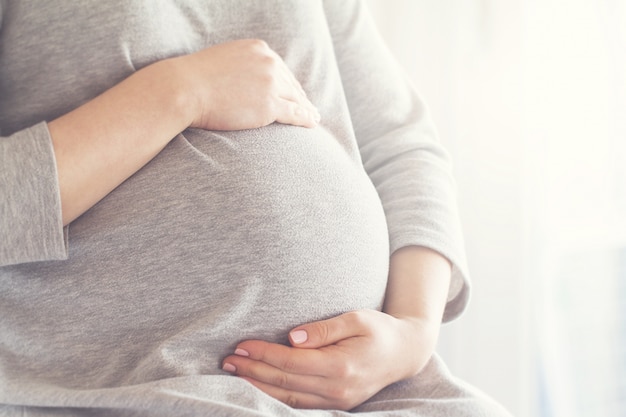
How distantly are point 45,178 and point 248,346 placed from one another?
272 mm

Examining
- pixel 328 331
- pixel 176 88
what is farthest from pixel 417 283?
pixel 176 88

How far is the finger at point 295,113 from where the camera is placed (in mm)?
864

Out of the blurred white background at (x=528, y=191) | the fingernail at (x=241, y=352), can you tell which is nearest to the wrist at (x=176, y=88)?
the fingernail at (x=241, y=352)

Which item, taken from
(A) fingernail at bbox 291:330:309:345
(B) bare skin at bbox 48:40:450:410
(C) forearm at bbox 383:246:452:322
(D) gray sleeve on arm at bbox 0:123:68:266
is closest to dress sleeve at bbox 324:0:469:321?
(C) forearm at bbox 383:246:452:322

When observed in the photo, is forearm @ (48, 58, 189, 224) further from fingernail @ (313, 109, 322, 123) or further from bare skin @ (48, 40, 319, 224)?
fingernail @ (313, 109, 322, 123)

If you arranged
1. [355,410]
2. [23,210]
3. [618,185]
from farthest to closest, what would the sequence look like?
[618,185] → [355,410] → [23,210]

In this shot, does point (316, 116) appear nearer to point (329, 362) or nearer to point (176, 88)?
point (176, 88)

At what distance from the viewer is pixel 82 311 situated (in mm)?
728

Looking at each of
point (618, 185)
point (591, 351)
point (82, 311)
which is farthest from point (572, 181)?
point (82, 311)

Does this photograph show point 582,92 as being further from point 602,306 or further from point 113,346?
point 113,346

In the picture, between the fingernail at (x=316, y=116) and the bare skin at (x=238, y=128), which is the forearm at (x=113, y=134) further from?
the fingernail at (x=316, y=116)

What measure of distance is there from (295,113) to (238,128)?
0.28ft

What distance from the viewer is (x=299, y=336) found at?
0.76m

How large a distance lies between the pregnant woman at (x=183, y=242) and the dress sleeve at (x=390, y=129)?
13cm
